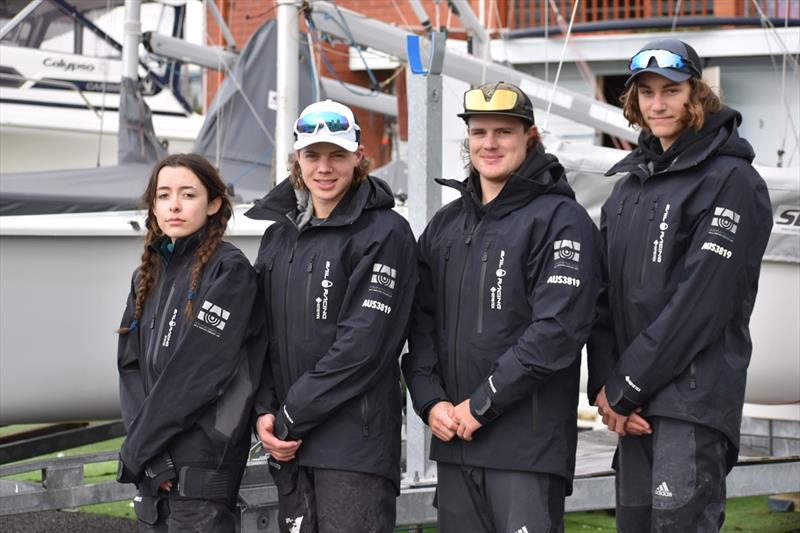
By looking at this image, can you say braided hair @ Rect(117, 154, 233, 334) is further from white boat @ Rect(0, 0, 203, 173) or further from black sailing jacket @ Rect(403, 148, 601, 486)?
white boat @ Rect(0, 0, 203, 173)

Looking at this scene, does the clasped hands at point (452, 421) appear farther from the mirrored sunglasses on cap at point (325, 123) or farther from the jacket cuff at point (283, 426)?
the mirrored sunglasses on cap at point (325, 123)

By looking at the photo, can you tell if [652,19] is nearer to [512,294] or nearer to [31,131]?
[31,131]

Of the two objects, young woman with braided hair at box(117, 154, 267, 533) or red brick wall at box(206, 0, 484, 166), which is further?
red brick wall at box(206, 0, 484, 166)

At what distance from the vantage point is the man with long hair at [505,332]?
153 inches

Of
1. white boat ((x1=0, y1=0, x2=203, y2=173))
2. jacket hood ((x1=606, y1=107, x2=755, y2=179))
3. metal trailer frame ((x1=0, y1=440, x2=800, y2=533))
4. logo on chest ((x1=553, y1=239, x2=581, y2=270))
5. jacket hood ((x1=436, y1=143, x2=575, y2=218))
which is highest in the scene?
white boat ((x1=0, y1=0, x2=203, y2=173))

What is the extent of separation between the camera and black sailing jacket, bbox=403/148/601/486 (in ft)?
12.7

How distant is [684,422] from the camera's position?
3.91 meters

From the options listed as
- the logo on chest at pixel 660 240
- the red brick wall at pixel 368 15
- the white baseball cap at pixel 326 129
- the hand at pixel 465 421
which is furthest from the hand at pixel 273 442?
the red brick wall at pixel 368 15

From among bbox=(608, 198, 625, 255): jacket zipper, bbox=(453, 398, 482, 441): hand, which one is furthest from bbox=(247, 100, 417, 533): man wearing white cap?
bbox=(608, 198, 625, 255): jacket zipper

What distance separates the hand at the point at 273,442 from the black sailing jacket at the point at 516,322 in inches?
15.8

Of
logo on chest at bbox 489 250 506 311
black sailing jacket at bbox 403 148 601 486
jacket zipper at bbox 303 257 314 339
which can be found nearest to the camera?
black sailing jacket at bbox 403 148 601 486

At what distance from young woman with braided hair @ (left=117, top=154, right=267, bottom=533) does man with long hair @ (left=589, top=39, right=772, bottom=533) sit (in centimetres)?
110

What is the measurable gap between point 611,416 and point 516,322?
0.42m

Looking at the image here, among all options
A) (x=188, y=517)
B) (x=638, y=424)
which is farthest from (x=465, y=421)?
(x=188, y=517)
